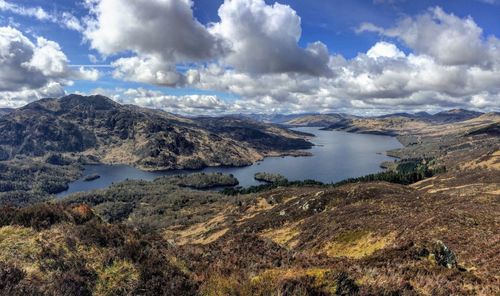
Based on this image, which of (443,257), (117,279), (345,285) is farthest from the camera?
(443,257)

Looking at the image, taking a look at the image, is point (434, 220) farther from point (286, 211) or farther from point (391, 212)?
point (286, 211)

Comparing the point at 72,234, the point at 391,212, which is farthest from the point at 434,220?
the point at 72,234

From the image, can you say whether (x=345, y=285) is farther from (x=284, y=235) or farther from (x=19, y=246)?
(x=284, y=235)

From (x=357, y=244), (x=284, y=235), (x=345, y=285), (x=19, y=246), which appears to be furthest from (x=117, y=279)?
(x=284, y=235)

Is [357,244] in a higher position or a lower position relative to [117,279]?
lower

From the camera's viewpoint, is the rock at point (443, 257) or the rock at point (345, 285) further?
the rock at point (443, 257)

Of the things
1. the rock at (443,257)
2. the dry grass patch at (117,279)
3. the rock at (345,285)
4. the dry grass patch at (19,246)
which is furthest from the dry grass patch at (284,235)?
the dry grass patch at (19,246)

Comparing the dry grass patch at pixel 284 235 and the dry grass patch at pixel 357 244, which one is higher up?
the dry grass patch at pixel 357 244

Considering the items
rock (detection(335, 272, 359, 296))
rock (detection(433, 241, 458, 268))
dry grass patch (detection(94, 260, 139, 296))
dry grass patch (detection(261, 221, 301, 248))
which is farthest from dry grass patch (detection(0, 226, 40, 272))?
dry grass patch (detection(261, 221, 301, 248))

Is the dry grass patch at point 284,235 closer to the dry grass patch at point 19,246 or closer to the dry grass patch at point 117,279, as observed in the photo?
the dry grass patch at point 117,279
